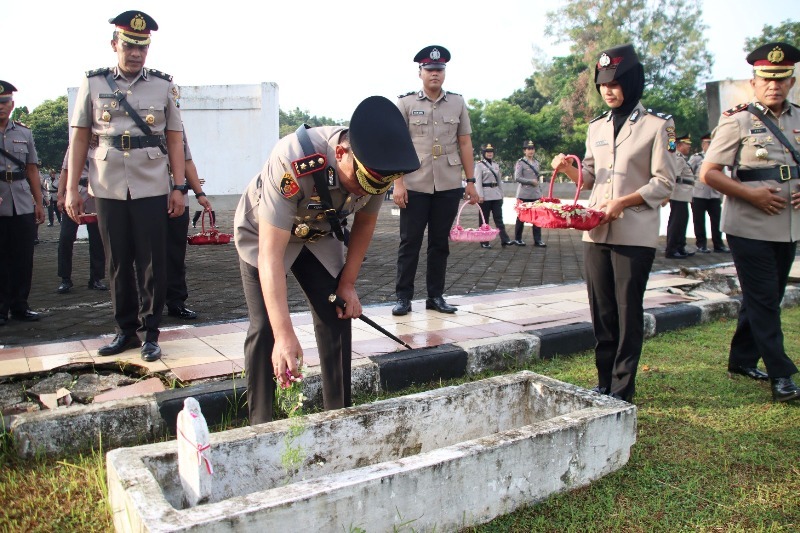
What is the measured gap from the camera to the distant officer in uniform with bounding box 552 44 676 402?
352 centimetres

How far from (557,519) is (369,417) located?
83cm

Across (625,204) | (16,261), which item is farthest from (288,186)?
(16,261)

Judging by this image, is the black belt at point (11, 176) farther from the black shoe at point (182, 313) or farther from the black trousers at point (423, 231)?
the black trousers at point (423, 231)

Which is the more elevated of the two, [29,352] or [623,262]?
[623,262]

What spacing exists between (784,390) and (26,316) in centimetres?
562

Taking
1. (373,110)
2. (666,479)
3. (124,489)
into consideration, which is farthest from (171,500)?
(666,479)

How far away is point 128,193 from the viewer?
4.28m

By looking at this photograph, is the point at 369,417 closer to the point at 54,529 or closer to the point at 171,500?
the point at 171,500

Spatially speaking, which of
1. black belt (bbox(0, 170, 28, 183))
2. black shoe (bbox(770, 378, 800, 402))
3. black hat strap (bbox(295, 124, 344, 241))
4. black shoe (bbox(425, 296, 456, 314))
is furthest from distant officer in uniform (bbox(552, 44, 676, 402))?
black belt (bbox(0, 170, 28, 183))

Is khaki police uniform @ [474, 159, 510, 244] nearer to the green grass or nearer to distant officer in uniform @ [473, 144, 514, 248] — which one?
distant officer in uniform @ [473, 144, 514, 248]

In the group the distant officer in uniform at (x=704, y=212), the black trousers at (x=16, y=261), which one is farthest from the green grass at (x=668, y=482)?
the distant officer in uniform at (x=704, y=212)

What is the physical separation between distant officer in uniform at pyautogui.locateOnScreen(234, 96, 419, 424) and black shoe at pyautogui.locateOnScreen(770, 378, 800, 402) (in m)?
2.48

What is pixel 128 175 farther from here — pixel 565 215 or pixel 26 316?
pixel 565 215

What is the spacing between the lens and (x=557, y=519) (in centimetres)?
252
